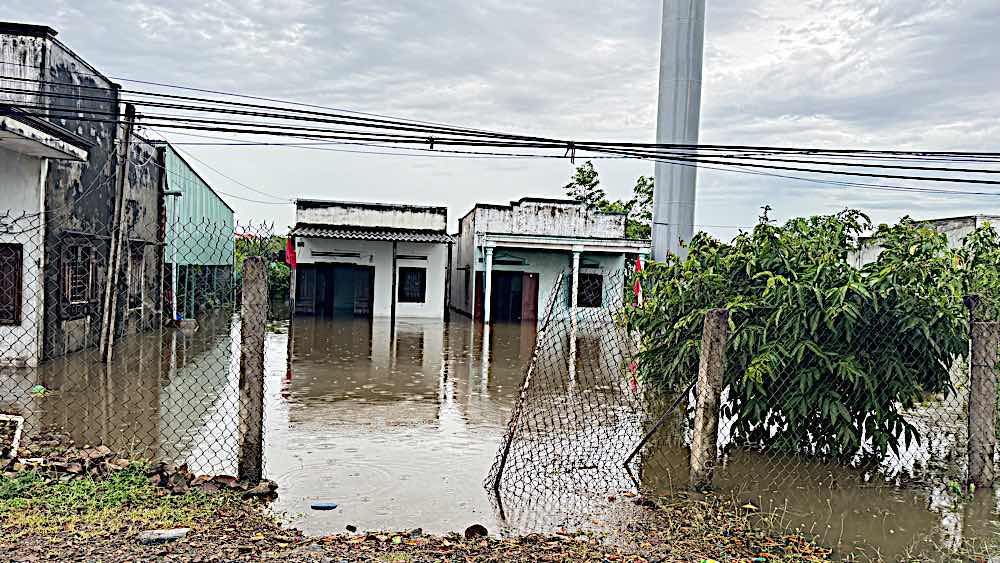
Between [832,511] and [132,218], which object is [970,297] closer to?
[832,511]

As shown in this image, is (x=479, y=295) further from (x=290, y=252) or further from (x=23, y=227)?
(x=23, y=227)

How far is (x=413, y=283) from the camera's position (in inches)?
1136

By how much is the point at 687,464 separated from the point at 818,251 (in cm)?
229

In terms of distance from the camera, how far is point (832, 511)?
6.16 metres

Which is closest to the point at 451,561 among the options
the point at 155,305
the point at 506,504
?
the point at 506,504

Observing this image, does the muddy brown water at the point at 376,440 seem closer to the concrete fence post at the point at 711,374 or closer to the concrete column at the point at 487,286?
the concrete fence post at the point at 711,374

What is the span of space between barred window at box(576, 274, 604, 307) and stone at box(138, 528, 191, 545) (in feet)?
82.9

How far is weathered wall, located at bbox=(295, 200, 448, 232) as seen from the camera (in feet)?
93.4

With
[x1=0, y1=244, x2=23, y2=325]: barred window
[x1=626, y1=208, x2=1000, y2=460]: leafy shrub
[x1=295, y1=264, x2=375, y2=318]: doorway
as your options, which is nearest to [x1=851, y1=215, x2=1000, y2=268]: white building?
[x1=626, y1=208, x2=1000, y2=460]: leafy shrub

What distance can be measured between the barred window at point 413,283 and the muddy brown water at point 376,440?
12169mm

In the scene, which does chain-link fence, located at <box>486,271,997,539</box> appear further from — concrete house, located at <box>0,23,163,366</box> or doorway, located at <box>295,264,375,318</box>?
doorway, located at <box>295,264,375,318</box>

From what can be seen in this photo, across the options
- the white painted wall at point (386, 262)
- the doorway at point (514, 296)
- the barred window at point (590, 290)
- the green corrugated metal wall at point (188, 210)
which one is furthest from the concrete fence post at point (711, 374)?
the doorway at point (514, 296)

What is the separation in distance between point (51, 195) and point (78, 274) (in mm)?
2069

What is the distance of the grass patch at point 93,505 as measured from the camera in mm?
4766
